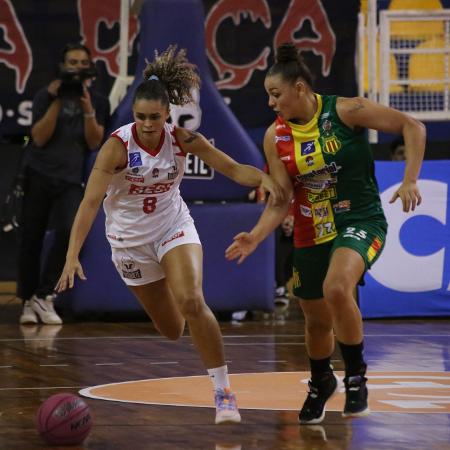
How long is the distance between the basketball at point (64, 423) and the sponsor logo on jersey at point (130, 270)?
1191 mm

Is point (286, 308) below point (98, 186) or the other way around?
below

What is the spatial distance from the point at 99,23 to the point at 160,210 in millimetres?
6749

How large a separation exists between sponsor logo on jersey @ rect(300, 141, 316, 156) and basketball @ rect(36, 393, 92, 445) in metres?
1.76

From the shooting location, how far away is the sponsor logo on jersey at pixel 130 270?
6.67 metres

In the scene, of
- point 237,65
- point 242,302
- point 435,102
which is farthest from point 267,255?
point 435,102

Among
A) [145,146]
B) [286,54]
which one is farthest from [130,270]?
[286,54]

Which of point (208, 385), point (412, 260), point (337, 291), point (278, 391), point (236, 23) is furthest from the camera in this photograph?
point (236, 23)

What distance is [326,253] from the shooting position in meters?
6.24

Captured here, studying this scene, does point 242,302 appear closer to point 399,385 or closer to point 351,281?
point 399,385

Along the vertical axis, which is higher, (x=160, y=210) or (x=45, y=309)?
(x=160, y=210)

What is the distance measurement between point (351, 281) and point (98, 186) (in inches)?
57.6

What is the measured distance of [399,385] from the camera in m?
7.41

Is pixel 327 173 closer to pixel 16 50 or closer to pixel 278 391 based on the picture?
pixel 278 391

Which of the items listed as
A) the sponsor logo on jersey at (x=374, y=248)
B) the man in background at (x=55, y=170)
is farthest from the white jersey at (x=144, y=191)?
the man in background at (x=55, y=170)
